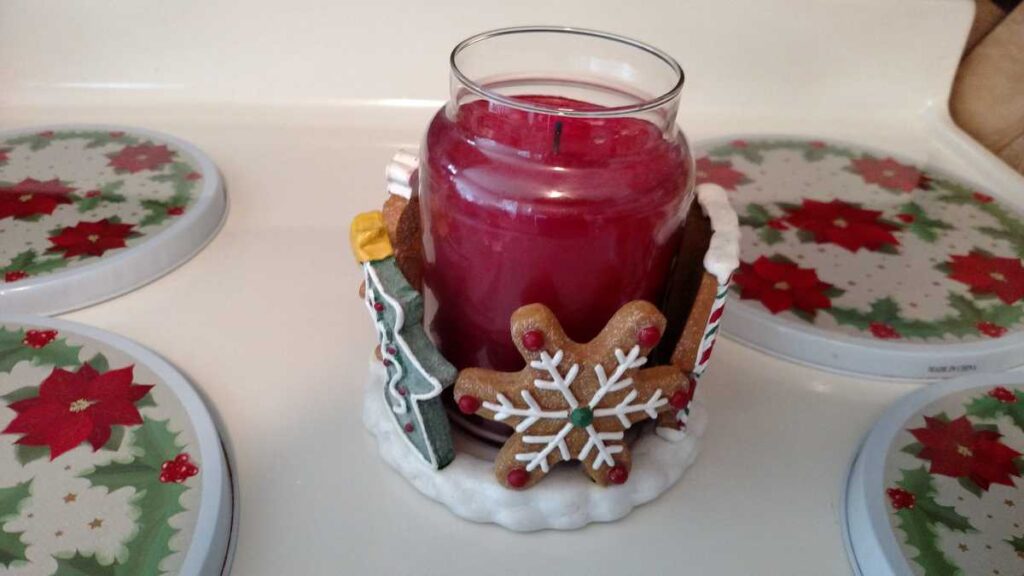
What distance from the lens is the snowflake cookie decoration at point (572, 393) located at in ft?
1.25

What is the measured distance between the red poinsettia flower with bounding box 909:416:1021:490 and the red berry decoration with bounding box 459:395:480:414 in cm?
29

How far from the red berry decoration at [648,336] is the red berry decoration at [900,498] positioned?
187mm

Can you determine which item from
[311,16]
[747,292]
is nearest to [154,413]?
[747,292]

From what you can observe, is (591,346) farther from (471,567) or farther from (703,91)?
(703,91)

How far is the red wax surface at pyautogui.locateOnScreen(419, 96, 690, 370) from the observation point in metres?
0.38

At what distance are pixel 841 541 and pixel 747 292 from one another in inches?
9.1

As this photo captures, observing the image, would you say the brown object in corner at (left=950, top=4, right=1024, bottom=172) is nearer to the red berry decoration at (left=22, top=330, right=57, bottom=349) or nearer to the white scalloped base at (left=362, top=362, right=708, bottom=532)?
the white scalloped base at (left=362, top=362, right=708, bottom=532)

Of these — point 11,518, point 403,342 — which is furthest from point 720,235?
point 11,518

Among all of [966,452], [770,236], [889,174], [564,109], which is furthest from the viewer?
[889,174]

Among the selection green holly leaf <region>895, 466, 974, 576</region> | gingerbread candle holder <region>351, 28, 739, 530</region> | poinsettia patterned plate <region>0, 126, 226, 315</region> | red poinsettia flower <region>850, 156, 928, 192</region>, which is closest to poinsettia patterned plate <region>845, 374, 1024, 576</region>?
green holly leaf <region>895, 466, 974, 576</region>

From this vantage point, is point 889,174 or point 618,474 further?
point 889,174

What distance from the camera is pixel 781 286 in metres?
0.63

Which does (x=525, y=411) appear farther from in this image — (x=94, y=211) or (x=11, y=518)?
(x=94, y=211)

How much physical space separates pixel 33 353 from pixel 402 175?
28cm
